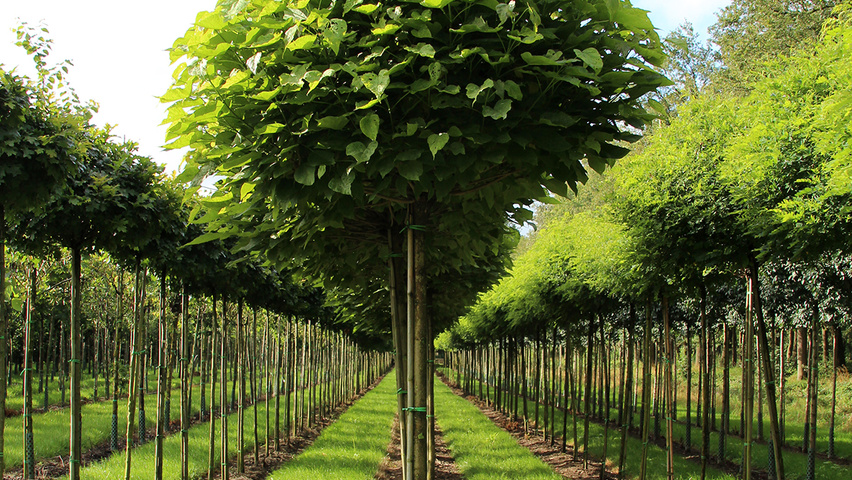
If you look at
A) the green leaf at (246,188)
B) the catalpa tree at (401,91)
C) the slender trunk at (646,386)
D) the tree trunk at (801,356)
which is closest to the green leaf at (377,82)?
the catalpa tree at (401,91)

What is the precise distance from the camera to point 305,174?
9.20 feet

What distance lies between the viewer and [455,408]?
22500 millimetres

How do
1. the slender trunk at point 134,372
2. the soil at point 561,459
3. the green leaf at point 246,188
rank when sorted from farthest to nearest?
the soil at point 561,459, the slender trunk at point 134,372, the green leaf at point 246,188

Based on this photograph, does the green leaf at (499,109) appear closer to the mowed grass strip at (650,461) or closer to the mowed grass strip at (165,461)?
the mowed grass strip at (165,461)

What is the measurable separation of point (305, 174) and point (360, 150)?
1.10 feet

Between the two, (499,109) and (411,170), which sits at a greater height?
(499,109)

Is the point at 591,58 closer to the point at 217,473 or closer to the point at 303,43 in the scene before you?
the point at 303,43

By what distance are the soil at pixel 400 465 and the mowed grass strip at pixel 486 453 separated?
0.49ft

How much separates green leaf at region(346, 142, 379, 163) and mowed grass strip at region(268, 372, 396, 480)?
7510mm

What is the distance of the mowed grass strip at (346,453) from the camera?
31.3 ft

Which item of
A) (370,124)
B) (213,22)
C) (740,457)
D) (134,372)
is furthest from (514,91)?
(740,457)

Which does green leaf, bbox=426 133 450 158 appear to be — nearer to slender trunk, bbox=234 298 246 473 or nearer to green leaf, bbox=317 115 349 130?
green leaf, bbox=317 115 349 130

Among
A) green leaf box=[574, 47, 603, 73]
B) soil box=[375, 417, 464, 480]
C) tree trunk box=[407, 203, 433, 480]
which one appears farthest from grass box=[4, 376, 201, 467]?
green leaf box=[574, 47, 603, 73]

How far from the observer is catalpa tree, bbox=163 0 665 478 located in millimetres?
2645
